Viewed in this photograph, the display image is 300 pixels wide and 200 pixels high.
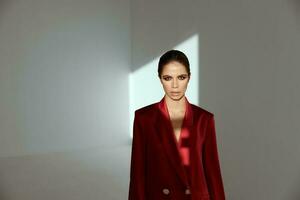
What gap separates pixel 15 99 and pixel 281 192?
2684 mm

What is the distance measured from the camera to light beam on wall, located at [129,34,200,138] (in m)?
2.81

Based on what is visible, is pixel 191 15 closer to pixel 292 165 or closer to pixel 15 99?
pixel 292 165

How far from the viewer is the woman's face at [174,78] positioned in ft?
3.75

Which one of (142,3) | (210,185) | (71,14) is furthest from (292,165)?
(71,14)

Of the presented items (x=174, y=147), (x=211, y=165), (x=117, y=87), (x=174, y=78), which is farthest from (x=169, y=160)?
(x=117, y=87)

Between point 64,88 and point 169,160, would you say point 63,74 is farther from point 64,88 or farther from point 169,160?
point 169,160

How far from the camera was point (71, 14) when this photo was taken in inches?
158

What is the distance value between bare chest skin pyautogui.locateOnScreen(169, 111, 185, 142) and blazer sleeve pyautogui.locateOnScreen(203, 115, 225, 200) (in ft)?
0.30

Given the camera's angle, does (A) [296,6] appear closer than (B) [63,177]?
Yes

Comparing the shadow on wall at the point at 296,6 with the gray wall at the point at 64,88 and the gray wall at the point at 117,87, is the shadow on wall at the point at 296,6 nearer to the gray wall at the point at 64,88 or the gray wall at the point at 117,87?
the gray wall at the point at 117,87

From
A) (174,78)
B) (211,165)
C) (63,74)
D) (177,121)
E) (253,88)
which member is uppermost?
(63,74)

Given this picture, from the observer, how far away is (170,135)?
3.82ft

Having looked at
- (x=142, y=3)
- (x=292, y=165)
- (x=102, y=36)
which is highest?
(x=142, y=3)

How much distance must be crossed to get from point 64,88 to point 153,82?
3.13 ft
